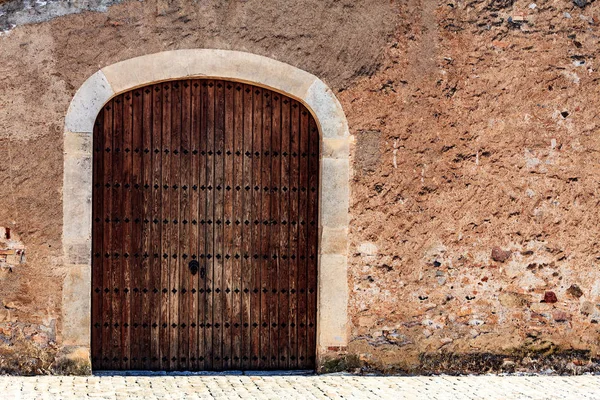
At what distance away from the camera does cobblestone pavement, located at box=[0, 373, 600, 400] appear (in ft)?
19.1

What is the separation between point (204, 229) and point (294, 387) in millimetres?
1374

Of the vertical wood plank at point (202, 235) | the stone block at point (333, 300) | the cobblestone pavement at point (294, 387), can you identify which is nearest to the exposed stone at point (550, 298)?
the cobblestone pavement at point (294, 387)

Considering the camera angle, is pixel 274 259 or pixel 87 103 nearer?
pixel 87 103

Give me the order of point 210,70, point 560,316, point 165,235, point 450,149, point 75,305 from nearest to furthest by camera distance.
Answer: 1. point 75,305
2. point 210,70
3. point 165,235
4. point 450,149
5. point 560,316

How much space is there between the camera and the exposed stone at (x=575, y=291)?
22.5 feet

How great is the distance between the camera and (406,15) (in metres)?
6.73

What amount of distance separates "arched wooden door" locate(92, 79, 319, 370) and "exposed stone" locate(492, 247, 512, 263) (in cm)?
134

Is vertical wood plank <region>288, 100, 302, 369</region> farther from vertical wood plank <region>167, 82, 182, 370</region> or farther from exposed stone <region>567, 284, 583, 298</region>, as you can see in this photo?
exposed stone <region>567, 284, 583, 298</region>

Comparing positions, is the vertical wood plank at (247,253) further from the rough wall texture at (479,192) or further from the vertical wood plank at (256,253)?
the rough wall texture at (479,192)

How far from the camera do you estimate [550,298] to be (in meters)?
6.85

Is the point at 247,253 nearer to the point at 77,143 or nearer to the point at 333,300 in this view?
the point at 333,300

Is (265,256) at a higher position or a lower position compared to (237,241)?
lower

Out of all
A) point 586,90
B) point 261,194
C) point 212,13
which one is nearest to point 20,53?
point 212,13

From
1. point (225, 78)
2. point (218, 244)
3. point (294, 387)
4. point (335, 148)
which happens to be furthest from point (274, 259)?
point (225, 78)
